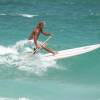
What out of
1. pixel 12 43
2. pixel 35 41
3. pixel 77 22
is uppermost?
pixel 77 22

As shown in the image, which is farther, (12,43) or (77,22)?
(77,22)

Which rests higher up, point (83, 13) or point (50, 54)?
point (83, 13)

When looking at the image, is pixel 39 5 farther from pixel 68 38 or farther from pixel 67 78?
pixel 67 78

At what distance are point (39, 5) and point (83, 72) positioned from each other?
49.4 ft

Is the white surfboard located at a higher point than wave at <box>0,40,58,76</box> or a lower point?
lower

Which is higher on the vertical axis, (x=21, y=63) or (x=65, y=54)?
(x=21, y=63)

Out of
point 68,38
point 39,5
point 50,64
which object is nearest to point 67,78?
point 50,64

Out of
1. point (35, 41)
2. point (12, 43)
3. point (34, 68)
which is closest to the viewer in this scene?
point (35, 41)

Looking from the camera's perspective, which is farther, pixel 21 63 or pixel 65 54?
pixel 21 63

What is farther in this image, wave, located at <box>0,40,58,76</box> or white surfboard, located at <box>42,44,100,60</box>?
wave, located at <box>0,40,58,76</box>

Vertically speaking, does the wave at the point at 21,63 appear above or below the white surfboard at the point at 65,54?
above

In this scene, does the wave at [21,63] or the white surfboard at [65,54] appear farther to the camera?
the wave at [21,63]

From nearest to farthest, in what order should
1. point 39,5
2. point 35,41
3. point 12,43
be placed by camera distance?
1. point 35,41
2. point 12,43
3. point 39,5

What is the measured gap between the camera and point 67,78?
178 feet
